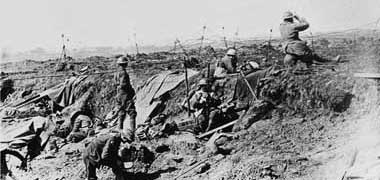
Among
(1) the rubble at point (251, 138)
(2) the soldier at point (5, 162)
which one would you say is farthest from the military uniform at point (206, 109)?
(2) the soldier at point (5, 162)

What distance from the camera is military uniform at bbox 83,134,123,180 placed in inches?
343

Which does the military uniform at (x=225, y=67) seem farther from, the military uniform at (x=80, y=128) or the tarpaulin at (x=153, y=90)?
the military uniform at (x=80, y=128)

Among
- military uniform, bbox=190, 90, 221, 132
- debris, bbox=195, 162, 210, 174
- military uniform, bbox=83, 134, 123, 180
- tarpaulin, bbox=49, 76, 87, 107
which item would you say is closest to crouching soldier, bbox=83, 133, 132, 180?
military uniform, bbox=83, 134, 123, 180

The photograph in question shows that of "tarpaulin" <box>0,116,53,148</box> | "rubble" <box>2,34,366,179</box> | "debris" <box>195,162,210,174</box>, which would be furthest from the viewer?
"tarpaulin" <box>0,116,53,148</box>

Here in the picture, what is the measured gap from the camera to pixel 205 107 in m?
9.99

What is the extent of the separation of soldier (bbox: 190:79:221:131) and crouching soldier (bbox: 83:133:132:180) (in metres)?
1.63

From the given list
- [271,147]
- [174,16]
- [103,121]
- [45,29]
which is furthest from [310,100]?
[45,29]

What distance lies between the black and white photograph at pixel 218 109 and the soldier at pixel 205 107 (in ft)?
0.08

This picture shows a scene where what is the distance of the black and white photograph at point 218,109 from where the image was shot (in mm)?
8734

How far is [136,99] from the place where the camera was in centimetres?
1234

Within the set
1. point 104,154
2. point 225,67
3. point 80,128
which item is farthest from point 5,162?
point 225,67

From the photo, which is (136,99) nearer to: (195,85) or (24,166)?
(195,85)

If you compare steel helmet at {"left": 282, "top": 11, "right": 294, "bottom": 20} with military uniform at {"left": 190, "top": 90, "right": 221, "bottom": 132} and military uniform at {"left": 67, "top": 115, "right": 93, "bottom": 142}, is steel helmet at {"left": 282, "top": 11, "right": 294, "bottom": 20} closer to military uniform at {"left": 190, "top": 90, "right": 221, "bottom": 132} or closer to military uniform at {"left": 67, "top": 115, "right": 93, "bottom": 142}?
military uniform at {"left": 190, "top": 90, "right": 221, "bottom": 132}

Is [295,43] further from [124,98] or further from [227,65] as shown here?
[124,98]
